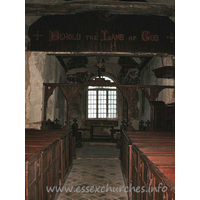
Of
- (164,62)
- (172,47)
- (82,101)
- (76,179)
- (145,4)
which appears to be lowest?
(76,179)

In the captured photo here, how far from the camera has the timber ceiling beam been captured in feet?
20.3

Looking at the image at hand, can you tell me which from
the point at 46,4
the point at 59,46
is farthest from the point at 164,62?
the point at 46,4

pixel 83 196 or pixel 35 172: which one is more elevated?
pixel 35 172

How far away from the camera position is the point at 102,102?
537 inches

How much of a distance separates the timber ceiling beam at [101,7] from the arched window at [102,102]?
7330mm

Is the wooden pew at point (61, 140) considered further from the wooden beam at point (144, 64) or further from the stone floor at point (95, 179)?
the wooden beam at point (144, 64)

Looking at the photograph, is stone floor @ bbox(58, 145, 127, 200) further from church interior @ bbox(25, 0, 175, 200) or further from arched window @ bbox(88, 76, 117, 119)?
arched window @ bbox(88, 76, 117, 119)

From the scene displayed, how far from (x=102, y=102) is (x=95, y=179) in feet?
28.4

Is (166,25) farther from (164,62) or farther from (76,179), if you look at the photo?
(76,179)

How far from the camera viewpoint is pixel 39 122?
742cm

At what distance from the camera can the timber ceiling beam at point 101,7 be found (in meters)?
6.20

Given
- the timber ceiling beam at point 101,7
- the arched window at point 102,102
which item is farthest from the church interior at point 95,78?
the arched window at point 102,102

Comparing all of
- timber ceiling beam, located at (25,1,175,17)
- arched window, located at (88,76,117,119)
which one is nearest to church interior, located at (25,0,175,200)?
timber ceiling beam, located at (25,1,175,17)

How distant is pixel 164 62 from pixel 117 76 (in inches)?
205
